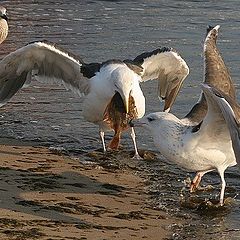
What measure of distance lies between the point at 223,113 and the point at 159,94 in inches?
165

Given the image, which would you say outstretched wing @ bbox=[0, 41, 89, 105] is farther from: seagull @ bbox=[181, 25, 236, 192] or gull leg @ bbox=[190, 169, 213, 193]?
gull leg @ bbox=[190, 169, 213, 193]

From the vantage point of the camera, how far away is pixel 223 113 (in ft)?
21.8

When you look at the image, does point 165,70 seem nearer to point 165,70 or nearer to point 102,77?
point 165,70

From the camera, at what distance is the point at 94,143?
981 cm

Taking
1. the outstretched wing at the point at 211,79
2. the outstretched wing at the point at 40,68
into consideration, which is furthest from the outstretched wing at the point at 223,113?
the outstretched wing at the point at 40,68

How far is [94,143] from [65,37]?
18.9 ft

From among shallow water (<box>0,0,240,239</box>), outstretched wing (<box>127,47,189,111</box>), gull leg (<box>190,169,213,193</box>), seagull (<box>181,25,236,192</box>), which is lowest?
shallow water (<box>0,0,240,239</box>)

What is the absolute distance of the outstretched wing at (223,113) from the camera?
21.2ft

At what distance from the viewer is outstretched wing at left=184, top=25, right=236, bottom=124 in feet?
26.2

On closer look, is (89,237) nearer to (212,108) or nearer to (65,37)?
(212,108)

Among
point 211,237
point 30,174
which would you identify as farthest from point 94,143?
point 211,237

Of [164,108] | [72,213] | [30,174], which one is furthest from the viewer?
[164,108]

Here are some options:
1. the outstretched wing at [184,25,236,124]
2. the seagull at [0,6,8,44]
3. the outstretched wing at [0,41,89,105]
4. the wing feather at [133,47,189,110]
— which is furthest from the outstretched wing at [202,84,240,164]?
the seagull at [0,6,8,44]

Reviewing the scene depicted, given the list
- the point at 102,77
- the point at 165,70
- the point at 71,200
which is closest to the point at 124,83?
the point at 102,77
